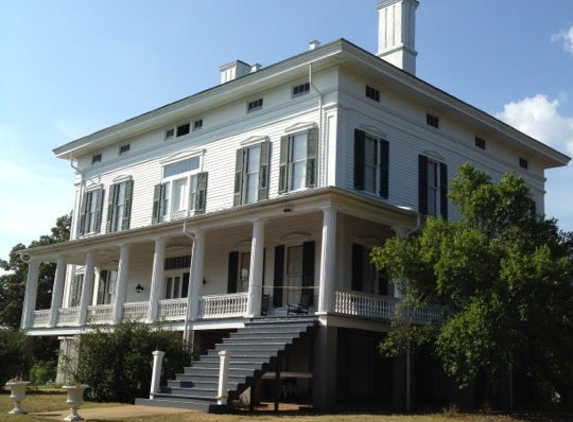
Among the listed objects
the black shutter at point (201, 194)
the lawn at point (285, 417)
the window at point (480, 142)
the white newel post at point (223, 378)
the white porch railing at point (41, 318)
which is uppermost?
the window at point (480, 142)

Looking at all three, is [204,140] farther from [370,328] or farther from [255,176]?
[370,328]

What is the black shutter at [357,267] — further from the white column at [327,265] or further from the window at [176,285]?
the window at [176,285]

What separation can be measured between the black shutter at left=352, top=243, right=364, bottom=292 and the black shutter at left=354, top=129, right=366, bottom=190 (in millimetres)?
2245

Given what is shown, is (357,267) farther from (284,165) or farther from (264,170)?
(264,170)

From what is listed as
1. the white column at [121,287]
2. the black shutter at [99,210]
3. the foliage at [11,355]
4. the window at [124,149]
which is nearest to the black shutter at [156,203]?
the white column at [121,287]

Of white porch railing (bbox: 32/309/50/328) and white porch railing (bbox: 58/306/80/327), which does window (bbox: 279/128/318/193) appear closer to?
white porch railing (bbox: 58/306/80/327)

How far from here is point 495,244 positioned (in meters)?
16.9

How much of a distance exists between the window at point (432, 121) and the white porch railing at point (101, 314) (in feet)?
43.6

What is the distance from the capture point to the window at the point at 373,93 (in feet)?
74.8

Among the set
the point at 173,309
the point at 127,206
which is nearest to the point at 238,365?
the point at 173,309

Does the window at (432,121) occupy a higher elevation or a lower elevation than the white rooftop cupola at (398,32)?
lower

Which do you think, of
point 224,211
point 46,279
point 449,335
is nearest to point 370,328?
point 449,335

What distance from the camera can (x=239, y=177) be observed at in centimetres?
2436

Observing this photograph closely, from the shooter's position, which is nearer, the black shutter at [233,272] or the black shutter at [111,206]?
the black shutter at [233,272]
